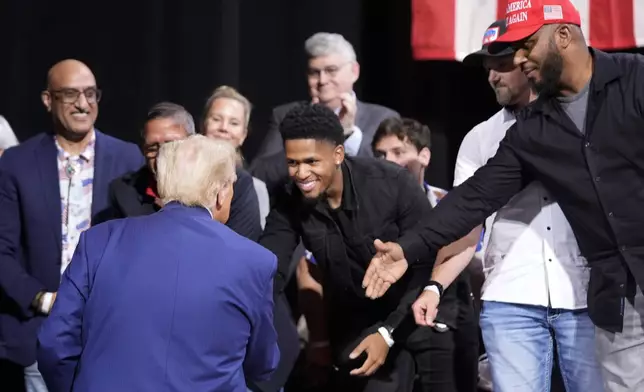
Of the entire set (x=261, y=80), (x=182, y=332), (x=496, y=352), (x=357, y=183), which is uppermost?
(x=261, y=80)

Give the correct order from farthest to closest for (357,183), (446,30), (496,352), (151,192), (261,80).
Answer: (261,80), (446,30), (151,192), (357,183), (496,352)

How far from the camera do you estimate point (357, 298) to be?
13.2ft

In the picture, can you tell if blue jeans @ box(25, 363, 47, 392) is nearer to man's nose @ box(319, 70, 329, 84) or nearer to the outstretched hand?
the outstretched hand

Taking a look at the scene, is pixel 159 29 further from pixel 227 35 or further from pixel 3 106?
pixel 3 106

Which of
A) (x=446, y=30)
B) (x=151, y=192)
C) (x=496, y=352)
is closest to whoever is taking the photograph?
(x=496, y=352)

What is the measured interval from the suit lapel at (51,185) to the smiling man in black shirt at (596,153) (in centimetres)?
185

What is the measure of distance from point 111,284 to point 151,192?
1.42 m

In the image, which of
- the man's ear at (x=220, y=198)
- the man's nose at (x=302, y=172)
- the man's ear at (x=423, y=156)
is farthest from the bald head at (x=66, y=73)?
the man's ear at (x=220, y=198)

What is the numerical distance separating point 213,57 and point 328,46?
66cm

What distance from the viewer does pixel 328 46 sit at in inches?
200

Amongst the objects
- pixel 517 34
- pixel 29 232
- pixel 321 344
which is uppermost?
pixel 517 34

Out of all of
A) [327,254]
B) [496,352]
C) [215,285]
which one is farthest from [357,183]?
[215,285]

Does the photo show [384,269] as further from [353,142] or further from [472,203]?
[353,142]

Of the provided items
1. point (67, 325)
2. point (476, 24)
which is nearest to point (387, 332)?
point (67, 325)
